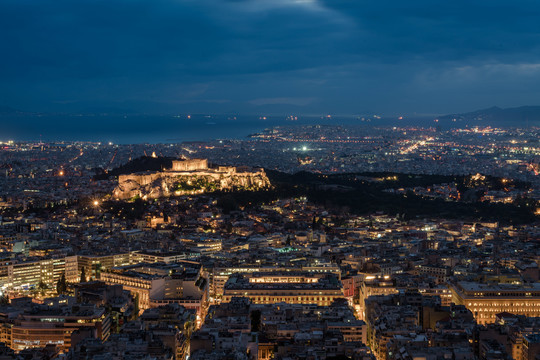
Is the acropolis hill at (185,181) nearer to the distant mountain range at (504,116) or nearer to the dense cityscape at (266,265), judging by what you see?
the dense cityscape at (266,265)

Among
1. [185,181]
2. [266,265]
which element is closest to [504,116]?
[185,181]

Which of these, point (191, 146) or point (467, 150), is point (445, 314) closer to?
point (467, 150)

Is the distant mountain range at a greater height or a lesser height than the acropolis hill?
greater

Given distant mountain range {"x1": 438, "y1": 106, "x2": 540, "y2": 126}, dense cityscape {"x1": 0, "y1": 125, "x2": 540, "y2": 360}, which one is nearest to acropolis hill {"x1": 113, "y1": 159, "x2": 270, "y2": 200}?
dense cityscape {"x1": 0, "y1": 125, "x2": 540, "y2": 360}

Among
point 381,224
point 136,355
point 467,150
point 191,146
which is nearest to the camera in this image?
point 136,355

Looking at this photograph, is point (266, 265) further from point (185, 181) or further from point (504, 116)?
point (504, 116)

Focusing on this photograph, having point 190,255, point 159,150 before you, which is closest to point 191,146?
point 159,150

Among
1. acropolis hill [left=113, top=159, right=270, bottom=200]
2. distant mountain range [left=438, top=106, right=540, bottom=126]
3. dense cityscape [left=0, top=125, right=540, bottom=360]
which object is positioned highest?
distant mountain range [left=438, top=106, right=540, bottom=126]

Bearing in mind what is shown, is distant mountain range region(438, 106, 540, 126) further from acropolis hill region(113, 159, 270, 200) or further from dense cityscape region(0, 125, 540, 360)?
acropolis hill region(113, 159, 270, 200)
